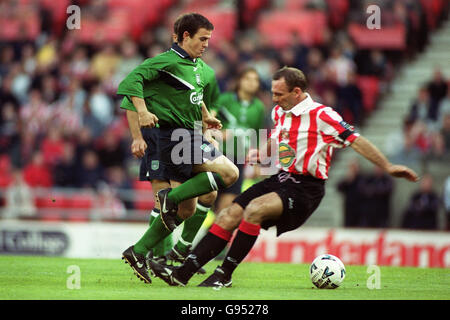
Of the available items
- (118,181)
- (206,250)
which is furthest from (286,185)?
(118,181)

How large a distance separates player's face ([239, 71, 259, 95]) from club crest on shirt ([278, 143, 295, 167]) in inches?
168

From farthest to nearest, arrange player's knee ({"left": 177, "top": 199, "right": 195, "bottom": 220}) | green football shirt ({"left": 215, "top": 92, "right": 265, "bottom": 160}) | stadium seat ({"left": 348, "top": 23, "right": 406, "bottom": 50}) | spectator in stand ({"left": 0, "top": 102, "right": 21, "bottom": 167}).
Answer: spectator in stand ({"left": 0, "top": 102, "right": 21, "bottom": 167})
stadium seat ({"left": 348, "top": 23, "right": 406, "bottom": 50})
green football shirt ({"left": 215, "top": 92, "right": 265, "bottom": 160})
player's knee ({"left": 177, "top": 199, "right": 195, "bottom": 220})

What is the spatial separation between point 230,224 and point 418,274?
3.37 metres

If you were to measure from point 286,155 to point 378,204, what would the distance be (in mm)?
8118

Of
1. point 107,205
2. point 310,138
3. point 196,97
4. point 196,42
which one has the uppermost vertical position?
point 196,42

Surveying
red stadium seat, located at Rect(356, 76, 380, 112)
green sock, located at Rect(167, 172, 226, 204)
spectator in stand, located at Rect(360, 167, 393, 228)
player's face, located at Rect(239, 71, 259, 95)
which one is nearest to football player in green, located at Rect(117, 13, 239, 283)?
green sock, located at Rect(167, 172, 226, 204)

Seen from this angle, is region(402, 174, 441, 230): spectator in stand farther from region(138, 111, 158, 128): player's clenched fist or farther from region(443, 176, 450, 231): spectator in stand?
region(138, 111, 158, 128): player's clenched fist

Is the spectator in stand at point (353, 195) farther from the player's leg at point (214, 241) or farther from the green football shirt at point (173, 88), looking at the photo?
the player's leg at point (214, 241)

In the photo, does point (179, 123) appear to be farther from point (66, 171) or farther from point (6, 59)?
point (6, 59)

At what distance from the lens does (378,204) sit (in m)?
16.0

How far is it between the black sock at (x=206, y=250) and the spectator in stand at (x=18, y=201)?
10.2m

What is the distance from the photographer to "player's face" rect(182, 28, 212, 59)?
8.42m
